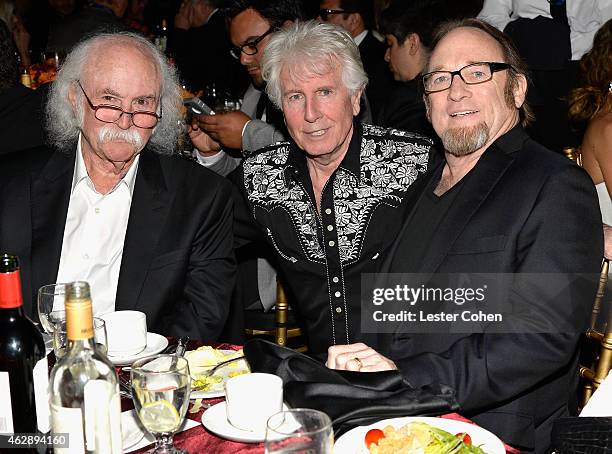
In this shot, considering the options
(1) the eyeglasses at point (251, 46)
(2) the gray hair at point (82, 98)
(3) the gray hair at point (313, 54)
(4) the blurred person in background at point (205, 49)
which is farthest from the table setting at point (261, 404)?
(4) the blurred person in background at point (205, 49)

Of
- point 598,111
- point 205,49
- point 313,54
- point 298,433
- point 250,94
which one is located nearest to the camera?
point 298,433

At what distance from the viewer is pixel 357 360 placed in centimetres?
181

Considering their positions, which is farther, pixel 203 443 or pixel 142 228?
pixel 142 228

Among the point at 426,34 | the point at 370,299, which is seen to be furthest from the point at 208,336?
the point at 426,34

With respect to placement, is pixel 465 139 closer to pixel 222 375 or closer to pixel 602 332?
pixel 602 332

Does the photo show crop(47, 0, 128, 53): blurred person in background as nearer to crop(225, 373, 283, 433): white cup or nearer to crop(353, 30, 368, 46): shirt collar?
crop(353, 30, 368, 46): shirt collar

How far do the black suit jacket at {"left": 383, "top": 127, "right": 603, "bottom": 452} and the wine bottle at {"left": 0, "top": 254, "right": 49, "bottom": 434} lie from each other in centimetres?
86

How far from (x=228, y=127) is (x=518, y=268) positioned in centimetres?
193

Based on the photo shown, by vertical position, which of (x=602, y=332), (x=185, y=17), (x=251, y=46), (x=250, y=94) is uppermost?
(x=185, y=17)

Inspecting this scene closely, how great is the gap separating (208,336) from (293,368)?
0.95 meters

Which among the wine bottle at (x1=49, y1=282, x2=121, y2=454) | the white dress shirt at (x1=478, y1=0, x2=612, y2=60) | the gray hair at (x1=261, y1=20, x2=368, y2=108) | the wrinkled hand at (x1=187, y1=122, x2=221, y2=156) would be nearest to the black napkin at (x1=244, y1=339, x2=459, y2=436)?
the wine bottle at (x1=49, y1=282, x2=121, y2=454)

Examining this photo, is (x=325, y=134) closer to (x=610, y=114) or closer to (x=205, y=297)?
(x=205, y=297)

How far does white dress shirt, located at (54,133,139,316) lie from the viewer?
100 inches

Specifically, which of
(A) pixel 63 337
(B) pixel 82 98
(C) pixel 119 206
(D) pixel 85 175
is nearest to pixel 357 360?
(A) pixel 63 337
